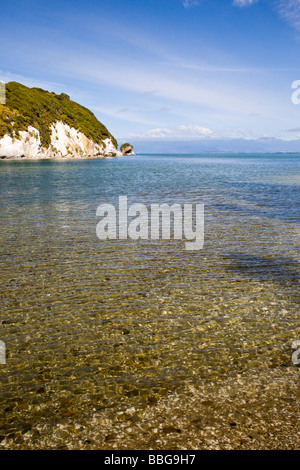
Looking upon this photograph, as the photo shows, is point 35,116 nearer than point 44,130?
Yes

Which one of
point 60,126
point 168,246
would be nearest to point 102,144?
point 60,126

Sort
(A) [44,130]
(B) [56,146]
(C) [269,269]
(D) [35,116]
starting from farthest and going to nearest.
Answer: (B) [56,146] → (A) [44,130] → (D) [35,116] → (C) [269,269]

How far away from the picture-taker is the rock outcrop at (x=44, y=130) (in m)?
104

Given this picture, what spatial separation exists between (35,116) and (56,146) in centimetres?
1532

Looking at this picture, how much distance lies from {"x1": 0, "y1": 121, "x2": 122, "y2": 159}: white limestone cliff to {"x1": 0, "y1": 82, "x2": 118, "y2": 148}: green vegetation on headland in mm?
2104

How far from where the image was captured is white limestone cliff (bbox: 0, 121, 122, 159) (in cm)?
10244

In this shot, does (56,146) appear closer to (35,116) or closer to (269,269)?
(35,116)

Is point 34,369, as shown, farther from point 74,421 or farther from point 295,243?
point 295,243

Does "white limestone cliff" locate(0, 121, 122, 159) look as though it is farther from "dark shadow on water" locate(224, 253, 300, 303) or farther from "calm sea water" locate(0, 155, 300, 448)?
"dark shadow on water" locate(224, 253, 300, 303)

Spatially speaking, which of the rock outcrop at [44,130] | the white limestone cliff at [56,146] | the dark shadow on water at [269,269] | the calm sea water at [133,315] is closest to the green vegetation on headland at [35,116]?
the rock outcrop at [44,130]

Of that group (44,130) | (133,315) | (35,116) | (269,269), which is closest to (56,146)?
(44,130)

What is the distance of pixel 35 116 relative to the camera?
390 ft

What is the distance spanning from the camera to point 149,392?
16.5 feet

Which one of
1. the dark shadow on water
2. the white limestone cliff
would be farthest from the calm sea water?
the white limestone cliff
